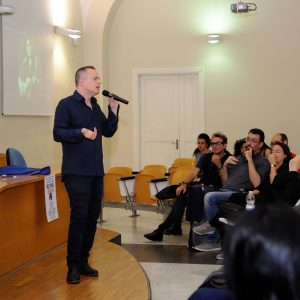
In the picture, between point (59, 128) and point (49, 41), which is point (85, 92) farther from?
point (49, 41)

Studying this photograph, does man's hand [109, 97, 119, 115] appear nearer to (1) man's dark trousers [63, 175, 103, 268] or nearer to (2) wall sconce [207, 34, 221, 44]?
(1) man's dark trousers [63, 175, 103, 268]

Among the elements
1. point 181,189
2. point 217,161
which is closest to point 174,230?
point 181,189

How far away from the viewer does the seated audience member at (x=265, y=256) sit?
730 mm

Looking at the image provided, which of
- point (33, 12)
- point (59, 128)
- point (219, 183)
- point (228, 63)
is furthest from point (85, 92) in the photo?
point (228, 63)

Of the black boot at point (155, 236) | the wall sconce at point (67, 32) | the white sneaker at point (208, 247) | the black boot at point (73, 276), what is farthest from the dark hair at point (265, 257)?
the wall sconce at point (67, 32)

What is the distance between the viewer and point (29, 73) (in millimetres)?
7160

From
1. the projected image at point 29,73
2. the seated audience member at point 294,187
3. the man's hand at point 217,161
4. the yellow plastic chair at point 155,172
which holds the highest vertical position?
the projected image at point 29,73

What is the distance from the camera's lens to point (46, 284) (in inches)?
139

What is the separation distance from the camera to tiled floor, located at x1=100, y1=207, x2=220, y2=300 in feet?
13.1

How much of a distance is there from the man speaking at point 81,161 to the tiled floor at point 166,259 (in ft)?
2.20

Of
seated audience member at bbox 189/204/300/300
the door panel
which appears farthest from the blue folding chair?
the door panel

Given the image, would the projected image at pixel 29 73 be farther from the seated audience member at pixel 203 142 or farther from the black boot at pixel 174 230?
the black boot at pixel 174 230

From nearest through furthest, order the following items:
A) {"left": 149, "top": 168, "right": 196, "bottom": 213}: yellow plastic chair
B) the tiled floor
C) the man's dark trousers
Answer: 1. the man's dark trousers
2. the tiled floor
3. {"left": 149, "top": 168, "right": 196, "bottom": 213}: yellow plastic chair

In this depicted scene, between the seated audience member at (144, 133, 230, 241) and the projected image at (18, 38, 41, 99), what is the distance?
8.94 feet
